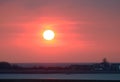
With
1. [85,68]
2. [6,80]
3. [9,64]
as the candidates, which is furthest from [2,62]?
[6,80]

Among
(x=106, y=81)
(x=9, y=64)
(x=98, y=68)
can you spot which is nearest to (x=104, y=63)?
(x=98, y=68)

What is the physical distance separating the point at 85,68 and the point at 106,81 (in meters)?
39.5

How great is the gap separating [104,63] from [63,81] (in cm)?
3962

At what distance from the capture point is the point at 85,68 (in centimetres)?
8925

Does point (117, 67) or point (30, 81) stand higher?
point (117, 67)

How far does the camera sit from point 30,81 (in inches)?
1961

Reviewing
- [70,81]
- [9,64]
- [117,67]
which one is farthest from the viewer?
[9,64]

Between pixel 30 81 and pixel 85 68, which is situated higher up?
pixel 85 68

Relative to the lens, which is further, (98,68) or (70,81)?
(98,68)

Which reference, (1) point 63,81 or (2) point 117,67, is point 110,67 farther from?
(1) point 63,81

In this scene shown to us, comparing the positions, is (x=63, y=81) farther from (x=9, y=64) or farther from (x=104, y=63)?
(x=9, y=64)

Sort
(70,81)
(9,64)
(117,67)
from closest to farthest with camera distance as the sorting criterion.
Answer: (70,81) < (117,67) < (9,64)

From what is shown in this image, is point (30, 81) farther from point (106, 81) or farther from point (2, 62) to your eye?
point (2, 62)

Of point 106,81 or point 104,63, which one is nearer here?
point 106,81
